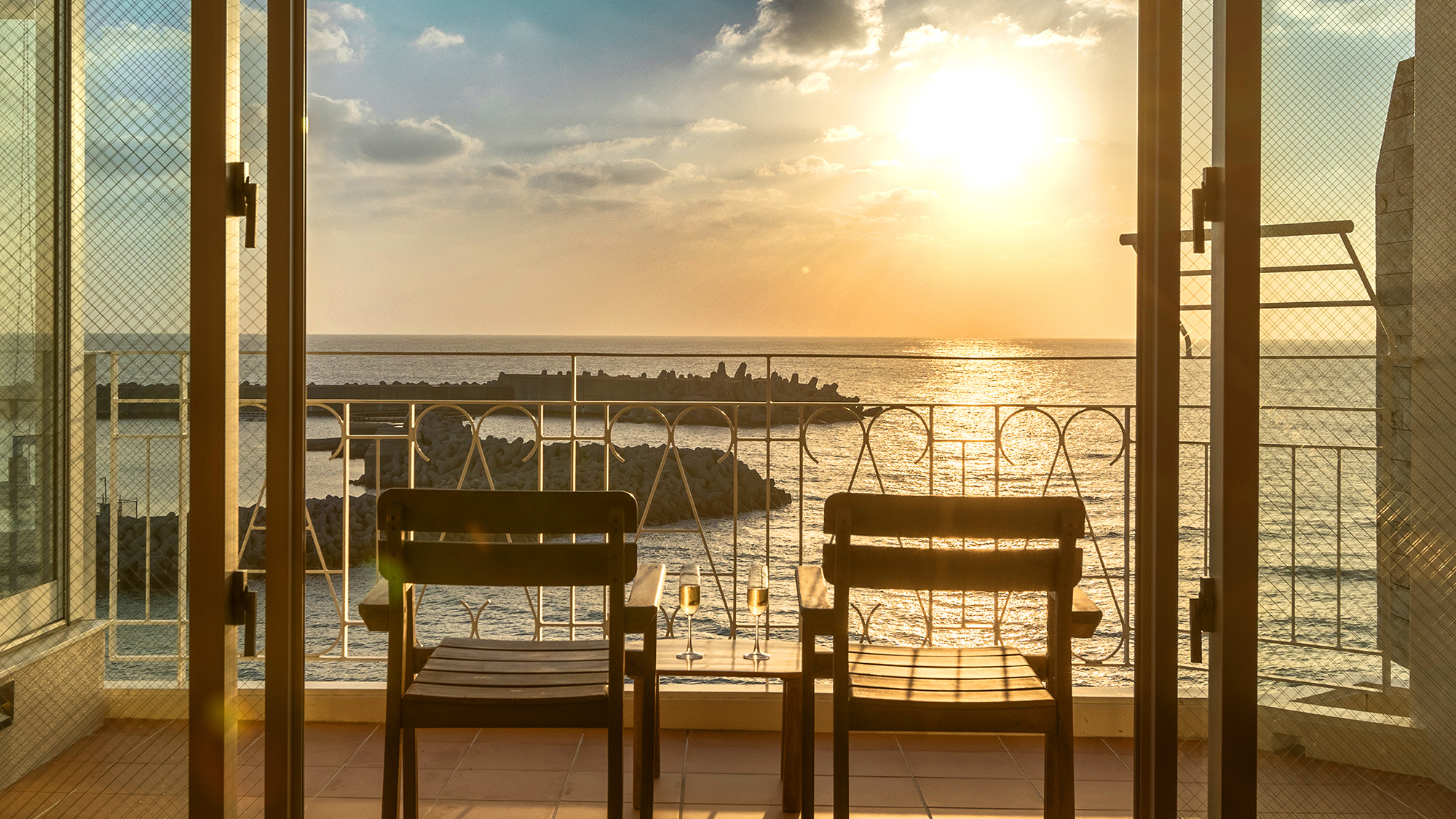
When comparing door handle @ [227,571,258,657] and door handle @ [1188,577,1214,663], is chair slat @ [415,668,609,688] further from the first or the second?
door handle @ [1188,577,1214,663]

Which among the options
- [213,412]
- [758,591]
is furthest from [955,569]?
[213,412]

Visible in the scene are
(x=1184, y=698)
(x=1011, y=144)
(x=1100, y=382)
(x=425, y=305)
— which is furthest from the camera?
(x=1100, y=382)

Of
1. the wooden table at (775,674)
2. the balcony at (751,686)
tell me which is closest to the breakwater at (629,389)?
the balcony at (751,686)

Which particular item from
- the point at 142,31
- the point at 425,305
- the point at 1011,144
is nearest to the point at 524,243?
the point at 425,305

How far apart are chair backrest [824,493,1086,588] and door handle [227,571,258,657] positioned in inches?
39.8

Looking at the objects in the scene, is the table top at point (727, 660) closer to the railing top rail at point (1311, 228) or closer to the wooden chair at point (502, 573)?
the wooden chair at point (502, 573)

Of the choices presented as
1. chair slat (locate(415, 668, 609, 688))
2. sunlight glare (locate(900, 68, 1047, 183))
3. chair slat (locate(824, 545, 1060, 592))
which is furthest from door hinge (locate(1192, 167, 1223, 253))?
sunlight glare (locate(900, 68, 1047, 183))

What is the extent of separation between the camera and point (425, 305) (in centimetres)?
1536

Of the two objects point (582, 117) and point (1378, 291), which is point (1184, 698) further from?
point (582, 117)

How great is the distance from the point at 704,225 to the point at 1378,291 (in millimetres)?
16255

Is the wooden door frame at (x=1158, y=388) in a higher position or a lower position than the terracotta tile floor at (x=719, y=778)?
higher

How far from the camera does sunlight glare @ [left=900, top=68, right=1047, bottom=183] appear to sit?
7.31 m

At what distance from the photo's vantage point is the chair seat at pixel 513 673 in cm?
177

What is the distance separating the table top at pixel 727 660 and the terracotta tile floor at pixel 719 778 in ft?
1.21
